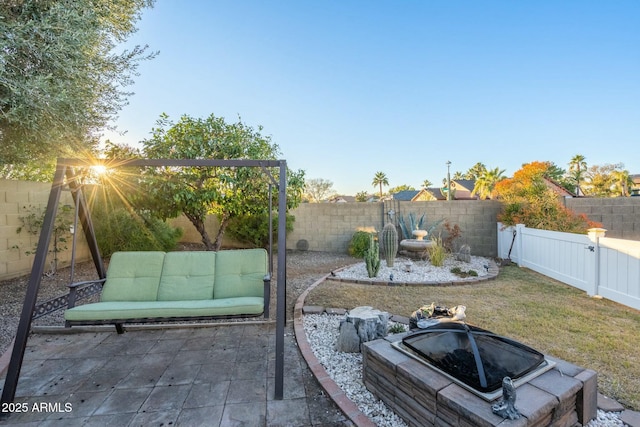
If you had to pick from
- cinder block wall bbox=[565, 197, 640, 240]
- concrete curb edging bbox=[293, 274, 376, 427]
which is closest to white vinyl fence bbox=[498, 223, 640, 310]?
cinder block wall bbox=[565, 197, 640, 240]

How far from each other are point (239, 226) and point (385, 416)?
728 cm

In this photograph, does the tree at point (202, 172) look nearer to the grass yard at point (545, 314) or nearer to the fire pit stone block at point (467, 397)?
the grass yard at point (545, 314)

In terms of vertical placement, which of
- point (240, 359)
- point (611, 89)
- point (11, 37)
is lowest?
point (240, 359)

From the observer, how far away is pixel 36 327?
10.3 ft

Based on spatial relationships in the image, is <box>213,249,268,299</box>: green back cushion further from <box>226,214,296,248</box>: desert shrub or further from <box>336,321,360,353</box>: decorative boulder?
<box>226,214,296,248</box>: desert shrub

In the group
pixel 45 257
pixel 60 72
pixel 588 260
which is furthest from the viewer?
pixel 588 260

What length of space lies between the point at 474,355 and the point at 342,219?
6.88 meters

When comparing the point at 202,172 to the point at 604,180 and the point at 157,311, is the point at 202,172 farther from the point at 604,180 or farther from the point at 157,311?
the point at 604,180

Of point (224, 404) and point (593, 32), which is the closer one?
point (224, 404)

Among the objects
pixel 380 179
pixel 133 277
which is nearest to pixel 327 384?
pixel 133 277

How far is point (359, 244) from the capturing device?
7641 millimetres

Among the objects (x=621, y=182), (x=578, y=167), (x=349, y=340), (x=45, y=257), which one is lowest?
(x=349, y=340)

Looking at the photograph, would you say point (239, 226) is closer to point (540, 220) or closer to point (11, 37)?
point (11, 37)

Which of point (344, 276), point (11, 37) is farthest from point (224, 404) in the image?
point (11, 37)
